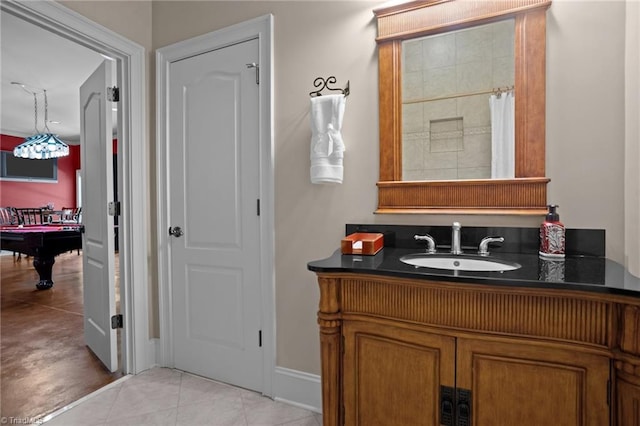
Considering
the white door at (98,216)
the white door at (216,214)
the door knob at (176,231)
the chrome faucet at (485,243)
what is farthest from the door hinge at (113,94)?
the chrome faucet at (485,243)

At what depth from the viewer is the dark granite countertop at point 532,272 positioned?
→ 87 centimetres

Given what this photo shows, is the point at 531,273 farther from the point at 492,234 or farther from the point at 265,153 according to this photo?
Answer: the point at 265,153

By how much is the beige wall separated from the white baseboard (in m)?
0.05

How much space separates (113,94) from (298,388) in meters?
2.10

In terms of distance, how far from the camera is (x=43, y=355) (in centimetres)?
244

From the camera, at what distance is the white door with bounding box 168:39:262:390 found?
1.93m

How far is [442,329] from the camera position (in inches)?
41.2

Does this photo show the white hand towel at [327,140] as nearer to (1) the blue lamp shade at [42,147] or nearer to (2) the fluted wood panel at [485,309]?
(2) the fluted wood panel at [485,309]

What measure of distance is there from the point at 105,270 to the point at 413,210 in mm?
1924

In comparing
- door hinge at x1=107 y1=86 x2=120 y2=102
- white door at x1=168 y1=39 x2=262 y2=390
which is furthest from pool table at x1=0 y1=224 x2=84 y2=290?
white door at x1=168 y1=39 x2=262 y2=390

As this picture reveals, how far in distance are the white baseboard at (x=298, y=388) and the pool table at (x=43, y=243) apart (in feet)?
10.6

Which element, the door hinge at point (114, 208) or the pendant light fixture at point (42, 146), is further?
the pendant light fixture at point (42, 146)

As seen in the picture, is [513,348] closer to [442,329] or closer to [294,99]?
[442,329]

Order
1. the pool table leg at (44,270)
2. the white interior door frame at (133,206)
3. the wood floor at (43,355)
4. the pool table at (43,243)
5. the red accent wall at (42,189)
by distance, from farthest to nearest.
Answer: the red accent wall at (42,189), the pool table leg at (44,270), the pool table at (43,243), the white interior door frame at (133,206), the wood floor at (43,355)
